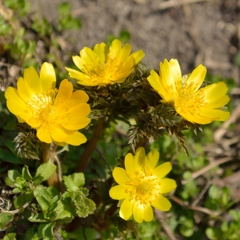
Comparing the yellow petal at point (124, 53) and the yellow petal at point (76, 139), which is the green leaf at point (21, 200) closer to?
the yellow petal at point (76, 139)

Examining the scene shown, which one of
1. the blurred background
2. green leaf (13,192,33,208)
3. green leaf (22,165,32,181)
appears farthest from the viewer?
the blurred background

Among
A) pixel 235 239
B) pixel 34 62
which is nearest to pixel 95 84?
pixel 34 62

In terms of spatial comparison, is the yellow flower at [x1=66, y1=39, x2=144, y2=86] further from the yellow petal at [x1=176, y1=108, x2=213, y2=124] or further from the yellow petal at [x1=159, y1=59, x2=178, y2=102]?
the yellow petal at [x1=176, y1=108, x2=213, y2=124]

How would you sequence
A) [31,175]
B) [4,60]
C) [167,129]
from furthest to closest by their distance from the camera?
[4,60] → [31,175] → [167,129]

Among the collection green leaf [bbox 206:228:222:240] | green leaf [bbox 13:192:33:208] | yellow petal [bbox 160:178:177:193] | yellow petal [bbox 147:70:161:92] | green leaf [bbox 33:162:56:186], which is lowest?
green leaf [bbox 206:228:222:240]

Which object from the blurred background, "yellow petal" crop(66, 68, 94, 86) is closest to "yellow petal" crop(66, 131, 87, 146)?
"yellow petal" crop(66, 68, 94, 86)

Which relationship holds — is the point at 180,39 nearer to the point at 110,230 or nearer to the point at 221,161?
the point at 221,161

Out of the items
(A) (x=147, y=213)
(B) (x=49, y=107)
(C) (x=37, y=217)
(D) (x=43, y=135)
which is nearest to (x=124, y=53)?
(B) (x=49, y=107)
